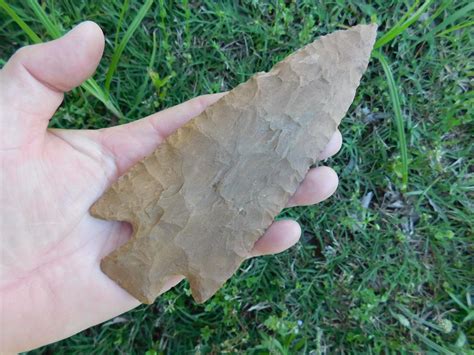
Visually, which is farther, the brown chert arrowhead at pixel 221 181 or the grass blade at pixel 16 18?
the grass blade at pixel 16 18

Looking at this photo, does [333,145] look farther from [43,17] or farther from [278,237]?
[43,17]

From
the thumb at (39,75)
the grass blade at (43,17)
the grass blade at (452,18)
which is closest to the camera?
the thumb at (39,75)

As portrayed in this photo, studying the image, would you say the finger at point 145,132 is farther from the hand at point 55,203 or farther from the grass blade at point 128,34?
the grass blade at point 128,34

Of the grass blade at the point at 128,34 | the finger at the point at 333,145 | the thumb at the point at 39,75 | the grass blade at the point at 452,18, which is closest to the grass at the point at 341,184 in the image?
the grass blade at the point at 452,18

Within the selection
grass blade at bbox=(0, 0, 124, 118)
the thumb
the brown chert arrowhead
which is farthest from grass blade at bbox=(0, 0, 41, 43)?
the brown chert arrowhead

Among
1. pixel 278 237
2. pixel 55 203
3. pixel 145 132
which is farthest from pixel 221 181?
pixel 55 203

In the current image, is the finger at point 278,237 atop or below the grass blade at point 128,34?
below

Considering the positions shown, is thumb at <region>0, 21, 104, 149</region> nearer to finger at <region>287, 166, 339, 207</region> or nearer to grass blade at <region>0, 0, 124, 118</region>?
Result: grass blade at <region>0, 0, 124, 118</region>

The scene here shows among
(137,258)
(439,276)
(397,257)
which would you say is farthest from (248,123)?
(439,276)
